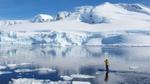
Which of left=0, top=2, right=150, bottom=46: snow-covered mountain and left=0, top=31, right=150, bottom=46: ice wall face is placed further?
left=0, top=2, right=150, bottom=46: snow-covered mountain

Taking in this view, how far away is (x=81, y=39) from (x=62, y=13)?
96174 millimetres

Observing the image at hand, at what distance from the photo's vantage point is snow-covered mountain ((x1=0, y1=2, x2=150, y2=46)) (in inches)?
3907

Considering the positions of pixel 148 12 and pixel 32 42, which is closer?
pixel 32 42

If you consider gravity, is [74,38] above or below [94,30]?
below

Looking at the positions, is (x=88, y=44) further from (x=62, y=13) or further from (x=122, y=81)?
(x=62, y=13)

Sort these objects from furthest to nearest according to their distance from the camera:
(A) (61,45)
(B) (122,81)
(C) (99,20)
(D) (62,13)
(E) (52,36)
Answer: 1. (D) (62,13)
2. (C) (99,20)
3. (E) (52,36)
4. (A) (61,45)
5. (B) (122,81)

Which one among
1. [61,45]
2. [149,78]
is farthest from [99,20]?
[149,78]

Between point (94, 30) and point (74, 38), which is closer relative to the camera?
point (74, 38)

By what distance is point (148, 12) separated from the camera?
597ft

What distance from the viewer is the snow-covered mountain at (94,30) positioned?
9925 centimetres

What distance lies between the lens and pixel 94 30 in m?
139

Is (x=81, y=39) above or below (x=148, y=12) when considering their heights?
below

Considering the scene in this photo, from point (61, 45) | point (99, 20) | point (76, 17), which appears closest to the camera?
point (61, 45)

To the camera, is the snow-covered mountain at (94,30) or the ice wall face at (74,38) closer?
the ice wall face at (74,38)
